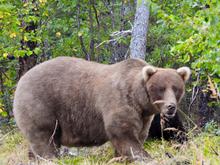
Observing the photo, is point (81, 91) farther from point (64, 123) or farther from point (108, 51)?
point (108, 51)

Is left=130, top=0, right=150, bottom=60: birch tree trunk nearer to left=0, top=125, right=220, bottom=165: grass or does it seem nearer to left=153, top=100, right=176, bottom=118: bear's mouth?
left=0, top=125, right=220, bottom=165: grass

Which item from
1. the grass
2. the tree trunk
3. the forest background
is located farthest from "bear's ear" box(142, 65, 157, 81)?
the tree trunk

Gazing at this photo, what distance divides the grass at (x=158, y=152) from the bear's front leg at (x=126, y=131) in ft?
1.05

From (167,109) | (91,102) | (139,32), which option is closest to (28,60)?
(139,32)

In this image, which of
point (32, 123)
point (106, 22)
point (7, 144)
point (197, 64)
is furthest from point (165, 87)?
point (106, 22)

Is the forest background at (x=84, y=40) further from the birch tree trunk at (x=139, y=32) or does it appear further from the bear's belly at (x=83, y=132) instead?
the bear's belly at (x=83, y=132)

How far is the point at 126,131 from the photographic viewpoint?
7512 mm

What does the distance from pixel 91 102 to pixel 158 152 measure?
1224mm

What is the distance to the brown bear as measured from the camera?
759 centimetres

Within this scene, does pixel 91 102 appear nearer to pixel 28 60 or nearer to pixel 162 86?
pixel 162 86

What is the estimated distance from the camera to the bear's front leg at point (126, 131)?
7.51m

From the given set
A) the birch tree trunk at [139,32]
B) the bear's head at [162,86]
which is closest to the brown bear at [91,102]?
the bear's head at [162,86]

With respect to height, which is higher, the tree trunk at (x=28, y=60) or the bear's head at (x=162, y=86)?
the bear's head at (x=162, y=86)

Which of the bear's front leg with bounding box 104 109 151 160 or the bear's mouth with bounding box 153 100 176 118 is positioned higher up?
the bear's mouth with bounding box 153 100 176 118
